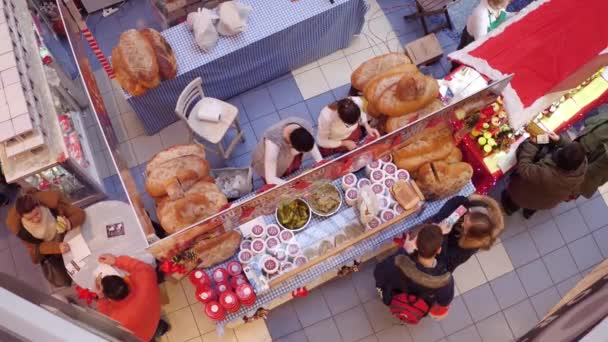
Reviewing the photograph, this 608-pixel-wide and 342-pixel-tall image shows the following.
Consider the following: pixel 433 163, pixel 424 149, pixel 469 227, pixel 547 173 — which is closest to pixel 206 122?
pixel 424 149

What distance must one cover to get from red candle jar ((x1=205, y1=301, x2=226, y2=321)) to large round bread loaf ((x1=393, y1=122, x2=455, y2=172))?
7.32ft

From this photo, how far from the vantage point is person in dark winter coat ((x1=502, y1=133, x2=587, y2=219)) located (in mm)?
4797

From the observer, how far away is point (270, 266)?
484 centimetres

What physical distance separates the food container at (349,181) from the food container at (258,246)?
0.99 meters

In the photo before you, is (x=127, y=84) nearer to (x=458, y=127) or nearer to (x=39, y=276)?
(x=39, y=276)

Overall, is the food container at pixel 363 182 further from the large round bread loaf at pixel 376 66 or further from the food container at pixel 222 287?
the food container at pixel 222 287

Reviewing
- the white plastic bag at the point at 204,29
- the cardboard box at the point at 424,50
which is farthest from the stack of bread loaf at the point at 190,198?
the cardboard box at the point at 424,50

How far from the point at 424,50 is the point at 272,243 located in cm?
352

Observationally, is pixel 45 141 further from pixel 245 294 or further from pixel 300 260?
pixel 300 260

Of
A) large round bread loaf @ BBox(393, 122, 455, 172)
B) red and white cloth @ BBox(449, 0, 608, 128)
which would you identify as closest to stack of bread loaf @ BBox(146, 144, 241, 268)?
large round bread loaf @ BBox(393, 122, 455, 172)

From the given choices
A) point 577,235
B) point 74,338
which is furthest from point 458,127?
point 74,338

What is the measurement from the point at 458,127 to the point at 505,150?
27.6 inches

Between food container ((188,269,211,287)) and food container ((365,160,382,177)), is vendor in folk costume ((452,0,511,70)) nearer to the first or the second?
food container ((365,160,382,177))

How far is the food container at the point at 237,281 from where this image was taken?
4.79 meters
